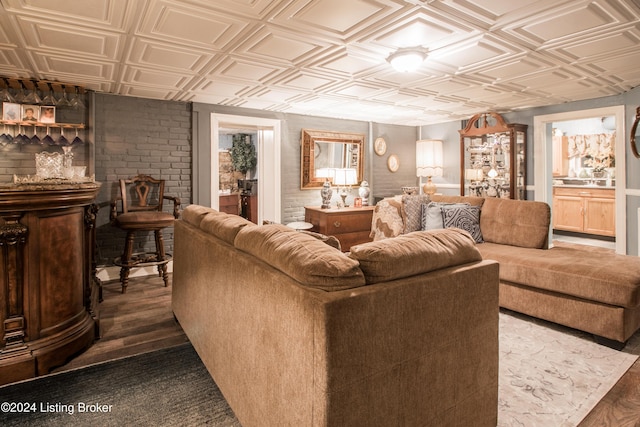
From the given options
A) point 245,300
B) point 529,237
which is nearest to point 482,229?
point 529,237

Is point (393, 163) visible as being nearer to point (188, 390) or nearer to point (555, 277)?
point (555, 277)

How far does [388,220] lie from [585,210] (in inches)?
174

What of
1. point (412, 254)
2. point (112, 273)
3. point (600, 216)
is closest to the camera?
point (412, 254)

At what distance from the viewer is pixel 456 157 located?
648 cm

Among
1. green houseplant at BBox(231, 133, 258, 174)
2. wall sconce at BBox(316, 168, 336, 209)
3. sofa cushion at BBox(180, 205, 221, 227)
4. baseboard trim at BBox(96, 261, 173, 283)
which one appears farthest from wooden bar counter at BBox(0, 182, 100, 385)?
green houseplant at BBox(231, 133, 258, 174)

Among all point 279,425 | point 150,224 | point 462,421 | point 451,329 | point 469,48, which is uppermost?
point 469,48

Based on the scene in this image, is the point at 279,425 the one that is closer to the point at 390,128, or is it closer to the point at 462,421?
the point at 462,421

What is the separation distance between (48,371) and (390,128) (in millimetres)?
5908

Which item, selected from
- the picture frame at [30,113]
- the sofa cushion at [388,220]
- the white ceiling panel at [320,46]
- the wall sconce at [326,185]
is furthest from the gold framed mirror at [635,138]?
the picture frame at [30,113]

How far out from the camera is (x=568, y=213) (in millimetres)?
6855

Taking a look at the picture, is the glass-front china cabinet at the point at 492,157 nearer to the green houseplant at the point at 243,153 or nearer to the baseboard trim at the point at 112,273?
the green houseplant at the point at 243,153

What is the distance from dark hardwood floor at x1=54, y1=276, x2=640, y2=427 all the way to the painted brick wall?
2.08ft

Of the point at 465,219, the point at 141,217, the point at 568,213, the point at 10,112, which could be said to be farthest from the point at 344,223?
the point at 568,213

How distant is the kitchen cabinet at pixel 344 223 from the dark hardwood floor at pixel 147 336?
89.4 inches
